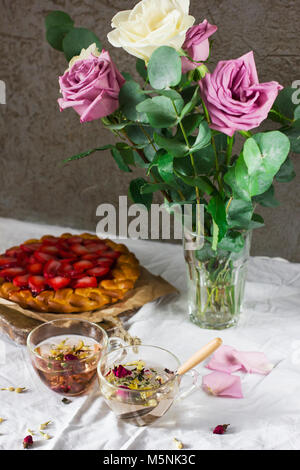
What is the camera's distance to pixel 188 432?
2.77 ft

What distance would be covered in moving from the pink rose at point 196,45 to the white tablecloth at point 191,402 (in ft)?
1.53

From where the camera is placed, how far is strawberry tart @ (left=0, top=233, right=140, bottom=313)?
1.10 m

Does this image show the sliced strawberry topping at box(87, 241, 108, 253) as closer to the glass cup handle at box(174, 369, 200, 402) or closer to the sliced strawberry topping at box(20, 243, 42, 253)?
the sliced strawberry topping at box(20, 243, 42, 253)

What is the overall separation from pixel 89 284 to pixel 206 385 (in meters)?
0.31

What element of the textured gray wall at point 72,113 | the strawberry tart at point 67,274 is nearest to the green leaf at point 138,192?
the strawberry tart at point 67,274

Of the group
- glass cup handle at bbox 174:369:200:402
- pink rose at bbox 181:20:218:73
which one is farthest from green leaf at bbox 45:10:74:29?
glass cup handle at bbox 174:369:200:402

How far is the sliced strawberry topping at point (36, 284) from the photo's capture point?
113 centimetres

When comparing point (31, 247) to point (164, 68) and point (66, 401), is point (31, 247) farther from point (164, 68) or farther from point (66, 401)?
point (164, 68)

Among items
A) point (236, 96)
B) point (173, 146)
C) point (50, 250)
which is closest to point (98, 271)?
point (50, 250)

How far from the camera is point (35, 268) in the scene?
1191mm

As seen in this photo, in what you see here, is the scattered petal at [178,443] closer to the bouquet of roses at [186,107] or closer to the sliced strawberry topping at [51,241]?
the bouquet of roses at [186,107]

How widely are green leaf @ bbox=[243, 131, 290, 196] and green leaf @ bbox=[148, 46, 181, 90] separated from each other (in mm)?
136
